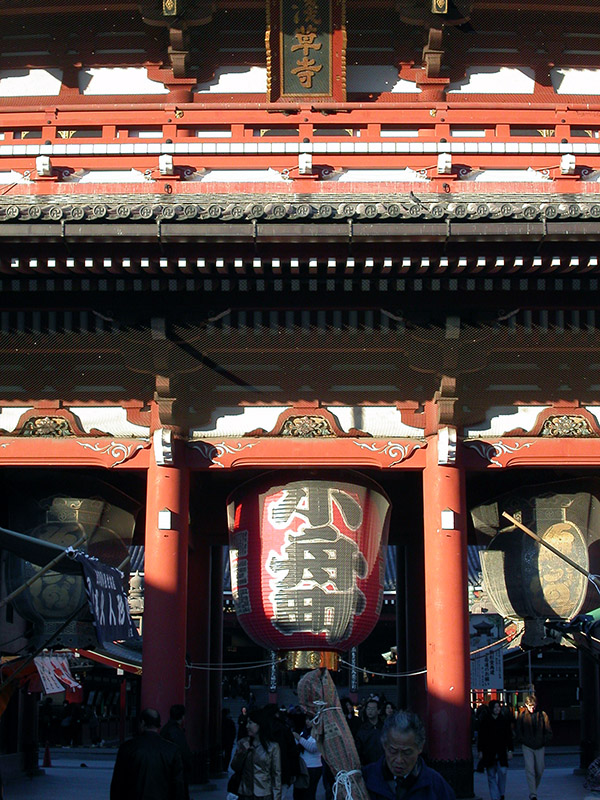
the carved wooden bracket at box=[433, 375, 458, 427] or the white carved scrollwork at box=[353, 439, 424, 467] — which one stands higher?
the carved wooden bracket at box=[433, 375, 458, 427]

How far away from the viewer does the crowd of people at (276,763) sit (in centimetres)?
551

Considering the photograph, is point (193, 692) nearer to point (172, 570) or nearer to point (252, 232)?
point (172, 570)

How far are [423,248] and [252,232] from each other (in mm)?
1854

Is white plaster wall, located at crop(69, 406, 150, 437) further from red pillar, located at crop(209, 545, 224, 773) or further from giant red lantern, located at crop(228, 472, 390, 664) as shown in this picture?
red pillar, located at crop(209, 545, 224, 773)

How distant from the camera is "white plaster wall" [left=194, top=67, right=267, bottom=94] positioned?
15.2 m

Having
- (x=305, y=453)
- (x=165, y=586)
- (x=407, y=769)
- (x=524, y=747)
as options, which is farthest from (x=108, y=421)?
(x=407, y=769)

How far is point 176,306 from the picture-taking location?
12406 mm

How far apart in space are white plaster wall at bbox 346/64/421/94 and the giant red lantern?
18.8 feet

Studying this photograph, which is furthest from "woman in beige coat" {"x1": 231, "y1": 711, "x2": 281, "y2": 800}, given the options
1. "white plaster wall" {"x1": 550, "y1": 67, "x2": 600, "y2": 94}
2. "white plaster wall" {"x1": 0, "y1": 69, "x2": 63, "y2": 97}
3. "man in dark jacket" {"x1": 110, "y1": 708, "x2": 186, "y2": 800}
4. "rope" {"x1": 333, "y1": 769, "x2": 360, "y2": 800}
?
"white plaster wall" {"x1": 550, "y1": 67, "x2": 600, "y2": 94}

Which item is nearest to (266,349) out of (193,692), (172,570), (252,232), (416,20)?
(252,232)

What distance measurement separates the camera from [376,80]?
15.3 m

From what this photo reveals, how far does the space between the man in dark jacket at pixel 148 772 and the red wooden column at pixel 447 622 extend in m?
5.24

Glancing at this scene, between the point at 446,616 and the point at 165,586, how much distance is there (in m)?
3.37

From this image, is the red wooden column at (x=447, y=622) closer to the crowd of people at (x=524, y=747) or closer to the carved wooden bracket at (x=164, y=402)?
the crowd of people at (x=524, y=747)
